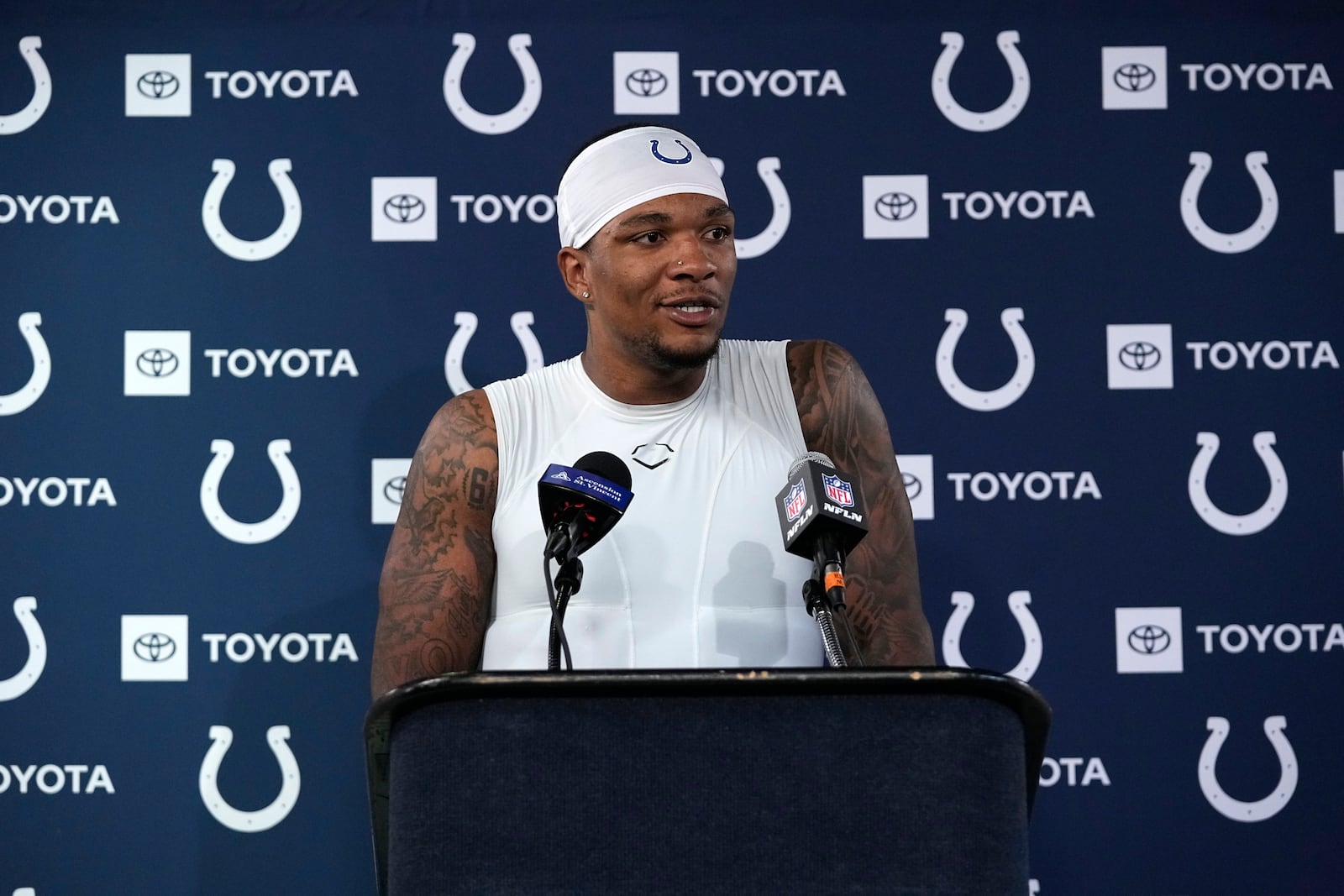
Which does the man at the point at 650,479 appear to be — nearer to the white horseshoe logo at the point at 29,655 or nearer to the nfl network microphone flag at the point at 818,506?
the nfl network microphone flag at the point at 818,506

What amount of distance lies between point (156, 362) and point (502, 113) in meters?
0.94

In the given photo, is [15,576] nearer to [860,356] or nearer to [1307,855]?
[860,356]

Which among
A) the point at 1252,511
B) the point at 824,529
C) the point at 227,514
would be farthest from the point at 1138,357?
the point at 227,514

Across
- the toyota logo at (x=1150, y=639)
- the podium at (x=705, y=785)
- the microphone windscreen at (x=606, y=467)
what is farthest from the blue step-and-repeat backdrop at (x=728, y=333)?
the podium at (x=705, y=785)

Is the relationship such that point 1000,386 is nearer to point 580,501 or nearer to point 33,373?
point 580,501

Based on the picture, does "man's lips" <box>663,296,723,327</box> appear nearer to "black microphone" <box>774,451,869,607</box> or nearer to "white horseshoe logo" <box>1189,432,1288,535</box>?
"black microphone" <box>774,451,869,607</box>

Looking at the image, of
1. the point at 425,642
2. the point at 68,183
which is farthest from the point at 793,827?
the point at 68,183

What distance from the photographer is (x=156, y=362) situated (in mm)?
2951

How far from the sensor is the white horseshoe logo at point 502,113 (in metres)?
3.00

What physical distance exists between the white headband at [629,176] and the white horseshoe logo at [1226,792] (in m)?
1.66

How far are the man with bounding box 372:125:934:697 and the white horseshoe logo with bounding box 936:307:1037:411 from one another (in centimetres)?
66

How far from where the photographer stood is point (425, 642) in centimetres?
212

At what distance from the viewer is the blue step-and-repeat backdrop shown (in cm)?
291

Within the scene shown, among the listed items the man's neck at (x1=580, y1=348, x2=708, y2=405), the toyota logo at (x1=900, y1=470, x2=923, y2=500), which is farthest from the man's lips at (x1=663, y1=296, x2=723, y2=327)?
the toyota logo at (x1=900, y1=470, x2=923, y2=500)
